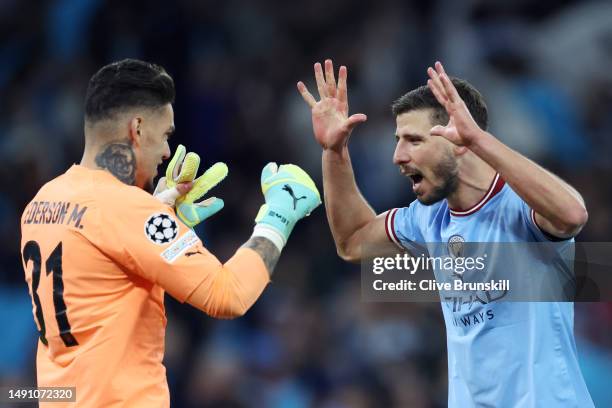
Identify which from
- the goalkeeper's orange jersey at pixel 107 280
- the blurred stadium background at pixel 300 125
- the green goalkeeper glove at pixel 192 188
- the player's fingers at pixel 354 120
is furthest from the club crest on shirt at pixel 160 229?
the blurred stadium background at pixel 300 125

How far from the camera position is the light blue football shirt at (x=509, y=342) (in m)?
3.79

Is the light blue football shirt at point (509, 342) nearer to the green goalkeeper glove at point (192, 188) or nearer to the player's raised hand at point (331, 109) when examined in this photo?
the player's raised hand at point (331, 109)

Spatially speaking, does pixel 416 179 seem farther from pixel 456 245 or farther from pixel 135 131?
pixel 135 131

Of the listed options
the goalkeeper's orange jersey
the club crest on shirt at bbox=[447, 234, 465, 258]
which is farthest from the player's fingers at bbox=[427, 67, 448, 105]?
the goalkeeper's orange jersey

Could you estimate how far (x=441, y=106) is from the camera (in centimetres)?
420

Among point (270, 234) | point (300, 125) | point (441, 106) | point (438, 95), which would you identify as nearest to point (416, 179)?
point (441, 106)

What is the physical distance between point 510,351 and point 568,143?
4.89 metres

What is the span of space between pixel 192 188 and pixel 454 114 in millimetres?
1231

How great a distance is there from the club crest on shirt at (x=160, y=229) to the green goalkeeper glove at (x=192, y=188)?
640 millimetres

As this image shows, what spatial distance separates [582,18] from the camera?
28.6 feet

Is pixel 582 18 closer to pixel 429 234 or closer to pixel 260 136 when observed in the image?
pixel 260 136

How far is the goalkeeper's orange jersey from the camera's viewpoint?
345cm

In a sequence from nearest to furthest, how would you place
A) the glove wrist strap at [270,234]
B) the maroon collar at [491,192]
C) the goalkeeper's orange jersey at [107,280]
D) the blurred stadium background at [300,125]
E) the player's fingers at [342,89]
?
the goalkeeper's orange jersey at [107,280]
the glove wrist strap at [270,234]
the maroon collar at [491,192]
the player's fingers at [342,89]
the blurred stadium background at [300,125]

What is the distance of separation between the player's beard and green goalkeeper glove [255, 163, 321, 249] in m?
0.51
